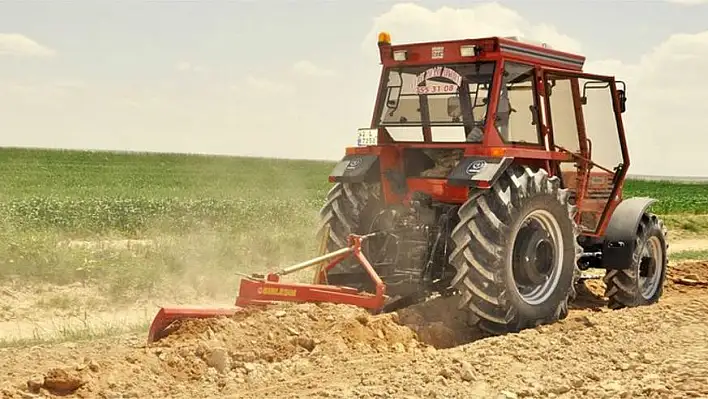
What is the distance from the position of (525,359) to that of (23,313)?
6.89 m

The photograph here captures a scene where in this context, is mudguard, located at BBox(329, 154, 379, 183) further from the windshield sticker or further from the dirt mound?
the dirt mound

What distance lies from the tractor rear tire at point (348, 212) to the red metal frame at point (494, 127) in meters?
0.17

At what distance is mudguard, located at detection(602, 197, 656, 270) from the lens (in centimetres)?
855

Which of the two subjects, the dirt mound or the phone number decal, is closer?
the phone number decal

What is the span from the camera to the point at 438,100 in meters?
7.80

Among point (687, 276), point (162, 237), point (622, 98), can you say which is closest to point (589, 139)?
point (622, 98)

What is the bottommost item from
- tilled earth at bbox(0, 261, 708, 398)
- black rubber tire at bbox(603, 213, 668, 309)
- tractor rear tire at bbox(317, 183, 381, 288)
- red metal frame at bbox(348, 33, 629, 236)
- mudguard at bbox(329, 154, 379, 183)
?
tilled earth at bbox(0, 261, 708, 398)

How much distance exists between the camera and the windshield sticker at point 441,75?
24.7 ft

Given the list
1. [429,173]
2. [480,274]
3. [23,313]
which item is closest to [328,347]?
[480,274]

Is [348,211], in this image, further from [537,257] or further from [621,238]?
[621,238]

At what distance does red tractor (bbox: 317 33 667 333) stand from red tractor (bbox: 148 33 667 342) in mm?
12

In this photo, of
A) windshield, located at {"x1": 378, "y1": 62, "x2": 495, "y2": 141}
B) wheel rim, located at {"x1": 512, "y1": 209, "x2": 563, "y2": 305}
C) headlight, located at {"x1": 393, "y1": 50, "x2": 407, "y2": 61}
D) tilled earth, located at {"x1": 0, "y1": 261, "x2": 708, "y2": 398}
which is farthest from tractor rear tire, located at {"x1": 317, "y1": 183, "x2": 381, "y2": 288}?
wheel rim, located at {"x1": 512, "y1": 209, "x2": 563, "y2": 305}

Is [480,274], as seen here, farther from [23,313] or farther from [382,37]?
[23,313]

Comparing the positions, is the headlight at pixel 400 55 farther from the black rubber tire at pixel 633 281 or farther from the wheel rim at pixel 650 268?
the wheel rim at pixel 650 268
